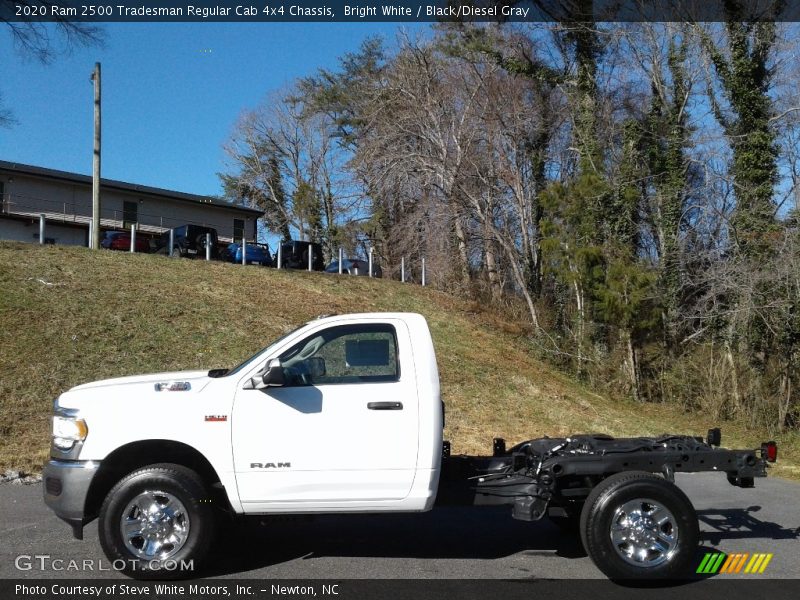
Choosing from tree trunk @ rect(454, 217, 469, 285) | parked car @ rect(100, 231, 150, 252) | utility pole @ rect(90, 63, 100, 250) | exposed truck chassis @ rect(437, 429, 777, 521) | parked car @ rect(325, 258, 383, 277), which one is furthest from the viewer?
parked car @ rect(325, 258, 383, 277)

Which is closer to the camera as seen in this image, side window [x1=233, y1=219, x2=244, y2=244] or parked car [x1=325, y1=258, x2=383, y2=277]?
parked car [x1=325, y1=258, x2=383, y2=277]

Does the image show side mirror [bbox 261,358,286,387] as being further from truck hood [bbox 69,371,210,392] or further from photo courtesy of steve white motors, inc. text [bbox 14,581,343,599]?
photo courtesy of steve white motors, inc. text [bbox 14,581,343,599]

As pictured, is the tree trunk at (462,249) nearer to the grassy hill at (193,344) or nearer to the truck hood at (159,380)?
the grassy hill at (193,344)

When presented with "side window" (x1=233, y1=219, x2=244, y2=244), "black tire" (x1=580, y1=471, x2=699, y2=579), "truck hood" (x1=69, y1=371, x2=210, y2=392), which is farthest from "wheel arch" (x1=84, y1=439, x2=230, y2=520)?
"side window" (x1=233, y1=219, x2=244, y2=244)

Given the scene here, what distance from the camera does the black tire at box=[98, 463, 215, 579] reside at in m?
5.69

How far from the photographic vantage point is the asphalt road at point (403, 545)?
6.15 meters

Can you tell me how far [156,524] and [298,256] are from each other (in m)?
25.9

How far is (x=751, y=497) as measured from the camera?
9.79 metres

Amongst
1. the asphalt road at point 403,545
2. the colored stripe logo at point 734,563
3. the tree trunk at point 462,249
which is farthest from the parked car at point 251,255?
the colored stripe logo at point 734,563

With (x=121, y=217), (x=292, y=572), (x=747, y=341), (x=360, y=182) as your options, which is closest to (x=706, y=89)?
(x=747, y=341)

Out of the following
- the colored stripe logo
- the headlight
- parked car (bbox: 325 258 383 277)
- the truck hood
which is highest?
parked car (bbox: 325 258 383 277)

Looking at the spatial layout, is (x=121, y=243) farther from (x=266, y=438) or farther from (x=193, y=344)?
(x=266, y=438)

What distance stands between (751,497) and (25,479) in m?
9.10

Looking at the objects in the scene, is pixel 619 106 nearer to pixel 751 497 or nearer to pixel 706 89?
pixel 706 89
